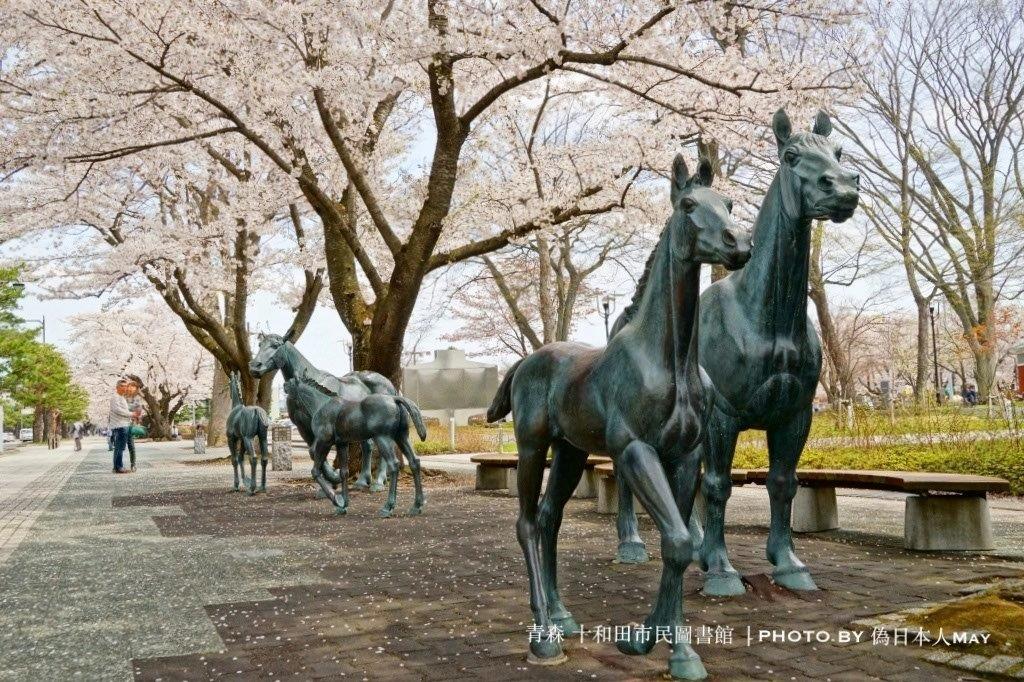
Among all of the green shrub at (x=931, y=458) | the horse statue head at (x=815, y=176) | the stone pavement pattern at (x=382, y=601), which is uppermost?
the horse statue head at (x=815, y=176)

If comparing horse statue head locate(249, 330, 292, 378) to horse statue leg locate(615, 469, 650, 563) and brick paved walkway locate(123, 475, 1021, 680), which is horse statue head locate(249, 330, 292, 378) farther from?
horse statue leg locate(615, 469, 650, 563)

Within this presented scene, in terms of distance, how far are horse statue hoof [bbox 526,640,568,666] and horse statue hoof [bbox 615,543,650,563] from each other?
101 inches

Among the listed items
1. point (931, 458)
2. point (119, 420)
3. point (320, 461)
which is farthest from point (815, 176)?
point (119, 420)

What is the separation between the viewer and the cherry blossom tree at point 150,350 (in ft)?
194

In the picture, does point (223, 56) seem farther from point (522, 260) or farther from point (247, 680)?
point (522, 260)

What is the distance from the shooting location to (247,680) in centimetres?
382

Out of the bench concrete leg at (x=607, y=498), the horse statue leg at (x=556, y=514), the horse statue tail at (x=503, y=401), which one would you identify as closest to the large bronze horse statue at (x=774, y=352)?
the horse statue leg at (x=556, y=514)

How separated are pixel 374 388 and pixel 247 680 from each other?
7645mm

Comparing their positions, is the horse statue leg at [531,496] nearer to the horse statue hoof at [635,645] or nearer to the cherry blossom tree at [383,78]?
the horse statue hoof at [635,645]

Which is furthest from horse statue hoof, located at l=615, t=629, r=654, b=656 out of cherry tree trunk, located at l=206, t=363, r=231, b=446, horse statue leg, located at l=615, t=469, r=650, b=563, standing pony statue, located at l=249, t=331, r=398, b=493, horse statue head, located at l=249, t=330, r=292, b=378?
cherry tree trunk, located at l=206, t=363, r=231, b=446

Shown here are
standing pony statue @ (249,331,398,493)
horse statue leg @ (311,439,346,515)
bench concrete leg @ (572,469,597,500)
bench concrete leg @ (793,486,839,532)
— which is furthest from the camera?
bench concrete leg @ (572,469,597,500)

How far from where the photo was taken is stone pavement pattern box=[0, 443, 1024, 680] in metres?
3.97

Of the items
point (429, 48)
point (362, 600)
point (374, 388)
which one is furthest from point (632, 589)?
point (429, 48)

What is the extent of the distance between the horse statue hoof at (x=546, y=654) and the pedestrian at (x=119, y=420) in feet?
56.2
